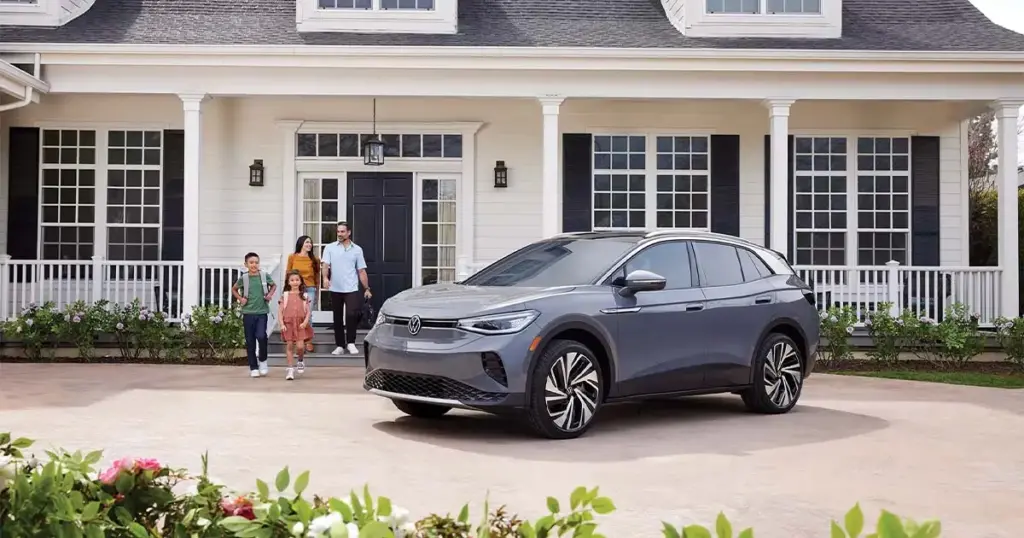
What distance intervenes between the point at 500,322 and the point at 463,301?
42cm

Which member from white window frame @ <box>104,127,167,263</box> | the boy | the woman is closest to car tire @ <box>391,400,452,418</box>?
the boy

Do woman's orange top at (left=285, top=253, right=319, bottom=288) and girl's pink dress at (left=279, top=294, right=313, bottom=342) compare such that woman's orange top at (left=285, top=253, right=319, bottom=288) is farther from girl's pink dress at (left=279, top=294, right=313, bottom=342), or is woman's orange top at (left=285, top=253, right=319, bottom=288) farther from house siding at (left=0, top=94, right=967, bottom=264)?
house siding at (left=0, top=94, right=967, bottom=264)

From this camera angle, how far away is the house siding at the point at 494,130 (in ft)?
47.1

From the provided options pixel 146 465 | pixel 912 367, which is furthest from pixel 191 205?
pixel 146 465

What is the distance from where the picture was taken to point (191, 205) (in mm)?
12805

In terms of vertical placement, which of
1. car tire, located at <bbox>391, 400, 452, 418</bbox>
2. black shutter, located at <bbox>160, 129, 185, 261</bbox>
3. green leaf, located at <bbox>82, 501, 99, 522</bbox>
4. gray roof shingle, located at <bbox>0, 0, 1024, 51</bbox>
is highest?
gray roof shingle, located at <bbox>0, 0, 1024, 51</bbox>

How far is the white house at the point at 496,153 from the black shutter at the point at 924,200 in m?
0.03

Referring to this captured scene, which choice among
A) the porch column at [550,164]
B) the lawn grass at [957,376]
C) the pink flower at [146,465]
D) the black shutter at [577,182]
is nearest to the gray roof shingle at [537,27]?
the porch column at [550,164]

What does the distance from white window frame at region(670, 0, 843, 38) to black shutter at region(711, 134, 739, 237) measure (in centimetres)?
148

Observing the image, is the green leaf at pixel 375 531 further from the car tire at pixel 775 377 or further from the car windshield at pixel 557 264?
the car tire at pixel 775 377

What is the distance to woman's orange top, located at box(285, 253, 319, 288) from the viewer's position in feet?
40.4

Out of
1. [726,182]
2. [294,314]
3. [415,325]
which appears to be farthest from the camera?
[726,182]

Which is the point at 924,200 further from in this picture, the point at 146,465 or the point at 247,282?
the point at 146,465

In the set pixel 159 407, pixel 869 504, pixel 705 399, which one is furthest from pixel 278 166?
pixel 869 504
